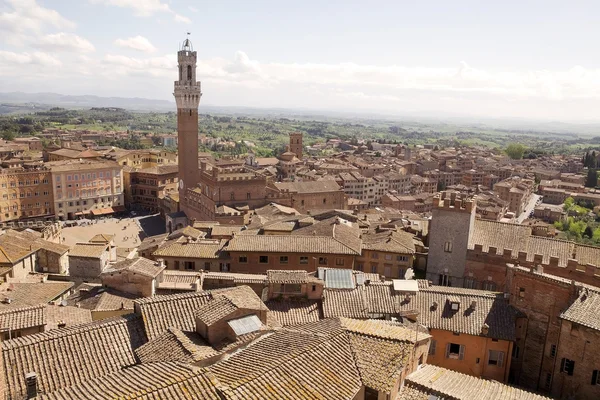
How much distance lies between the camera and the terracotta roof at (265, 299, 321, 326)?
2306cm

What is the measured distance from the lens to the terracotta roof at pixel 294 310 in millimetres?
23062

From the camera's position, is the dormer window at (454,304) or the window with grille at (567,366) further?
the dormer window at (454,304)

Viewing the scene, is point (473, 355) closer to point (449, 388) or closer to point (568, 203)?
point (449, 388)

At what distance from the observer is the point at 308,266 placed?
33.5 meters

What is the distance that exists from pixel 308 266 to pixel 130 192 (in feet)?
230

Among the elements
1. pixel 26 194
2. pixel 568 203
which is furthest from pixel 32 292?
pixel 568 203

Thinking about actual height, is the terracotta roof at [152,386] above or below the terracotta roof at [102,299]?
above

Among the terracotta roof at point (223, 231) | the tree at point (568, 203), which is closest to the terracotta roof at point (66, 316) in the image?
the terracotta roof at point (223, 231)

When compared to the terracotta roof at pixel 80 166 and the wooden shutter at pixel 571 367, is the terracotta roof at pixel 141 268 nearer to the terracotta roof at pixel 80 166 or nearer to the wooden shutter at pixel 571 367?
the wooden shutter at pixel 571 367

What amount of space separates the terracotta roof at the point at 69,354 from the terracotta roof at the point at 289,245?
15661mm

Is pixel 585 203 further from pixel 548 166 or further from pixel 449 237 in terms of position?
pixel 449 237

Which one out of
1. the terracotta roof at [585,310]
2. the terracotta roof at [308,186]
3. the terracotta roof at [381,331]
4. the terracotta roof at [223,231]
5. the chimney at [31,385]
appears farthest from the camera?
the terracotta roof at [308,186]

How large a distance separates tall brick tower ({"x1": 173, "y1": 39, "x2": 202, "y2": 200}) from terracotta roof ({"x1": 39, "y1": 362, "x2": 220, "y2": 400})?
6351 centimetres

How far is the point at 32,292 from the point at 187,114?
5138 centimetres
